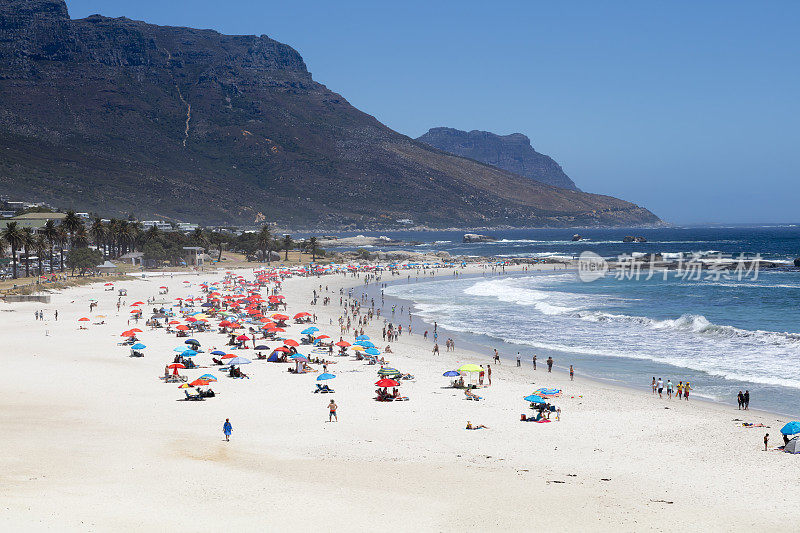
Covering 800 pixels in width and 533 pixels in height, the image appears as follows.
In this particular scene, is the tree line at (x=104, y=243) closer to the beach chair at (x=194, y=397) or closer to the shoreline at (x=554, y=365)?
the shoreline at (x=554, y=365)

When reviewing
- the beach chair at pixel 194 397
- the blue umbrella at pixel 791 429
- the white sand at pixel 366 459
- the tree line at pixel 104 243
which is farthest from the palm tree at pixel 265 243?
the blue umbrella at pixel 791 429

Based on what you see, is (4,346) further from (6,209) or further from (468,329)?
(6,209)

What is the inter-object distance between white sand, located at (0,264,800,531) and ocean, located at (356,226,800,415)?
410 centimetres

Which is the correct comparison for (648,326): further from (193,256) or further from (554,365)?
(193,256)

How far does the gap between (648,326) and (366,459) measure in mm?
29362

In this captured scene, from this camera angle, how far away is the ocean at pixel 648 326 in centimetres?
2804

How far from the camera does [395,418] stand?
21.1 m

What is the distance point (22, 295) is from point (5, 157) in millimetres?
158298

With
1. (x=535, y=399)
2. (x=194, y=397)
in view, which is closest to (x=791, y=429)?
(x=535, y=399)

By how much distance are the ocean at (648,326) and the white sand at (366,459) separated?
13.5 feet

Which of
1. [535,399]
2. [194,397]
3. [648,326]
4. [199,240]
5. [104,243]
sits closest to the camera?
[535,399]

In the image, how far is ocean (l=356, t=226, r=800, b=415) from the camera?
92.0 feet

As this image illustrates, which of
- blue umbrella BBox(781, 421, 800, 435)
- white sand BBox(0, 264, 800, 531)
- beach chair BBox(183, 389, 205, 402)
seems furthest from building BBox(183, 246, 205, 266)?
blue umbrella BBox(781, 421, 800, 435)

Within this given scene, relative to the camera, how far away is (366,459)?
16.8 m
